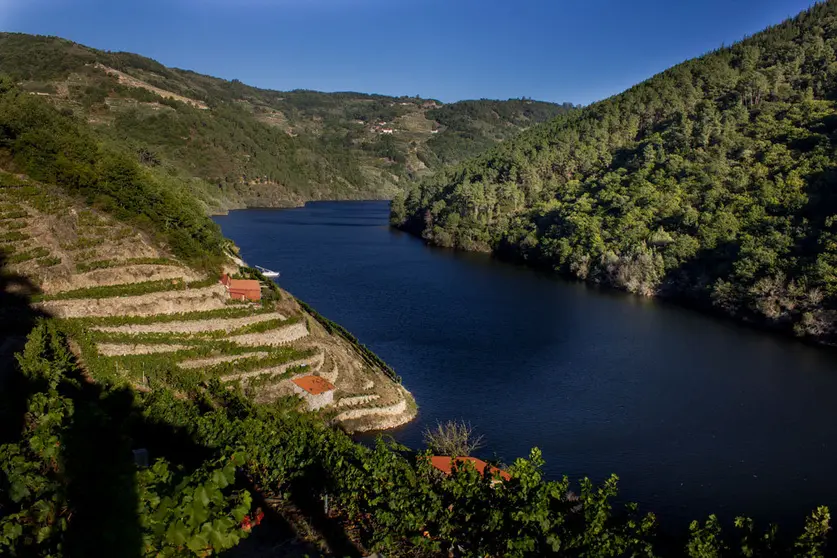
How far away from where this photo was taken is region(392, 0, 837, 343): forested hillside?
6309 cm

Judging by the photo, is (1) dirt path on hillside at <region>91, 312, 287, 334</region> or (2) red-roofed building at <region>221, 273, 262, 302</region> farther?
(2) red-roofed building at <region>221, 273, 262, 302</region>

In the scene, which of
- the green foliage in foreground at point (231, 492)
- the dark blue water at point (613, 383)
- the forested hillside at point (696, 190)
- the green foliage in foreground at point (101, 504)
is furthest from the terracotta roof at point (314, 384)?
the forested hillside at point (696, 190)

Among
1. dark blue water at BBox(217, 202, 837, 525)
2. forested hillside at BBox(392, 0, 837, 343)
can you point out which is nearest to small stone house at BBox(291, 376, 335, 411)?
dark blue water at BBox(217, 202, 837, 525)

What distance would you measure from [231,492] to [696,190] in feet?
272

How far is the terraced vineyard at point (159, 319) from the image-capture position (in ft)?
107

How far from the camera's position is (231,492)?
14.5 metres

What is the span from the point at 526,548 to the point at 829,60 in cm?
11317

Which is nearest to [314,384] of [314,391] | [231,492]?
[314,391]

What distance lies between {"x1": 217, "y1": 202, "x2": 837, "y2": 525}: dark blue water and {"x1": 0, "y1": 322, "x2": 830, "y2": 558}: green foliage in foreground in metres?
6.86

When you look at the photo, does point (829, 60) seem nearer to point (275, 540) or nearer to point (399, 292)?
point (399, 292)

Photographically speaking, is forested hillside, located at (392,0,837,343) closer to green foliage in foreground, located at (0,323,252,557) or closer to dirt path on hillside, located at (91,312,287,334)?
dirt path on hillside, located at (91,312,287,334)

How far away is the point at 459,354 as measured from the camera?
4988 centimetres

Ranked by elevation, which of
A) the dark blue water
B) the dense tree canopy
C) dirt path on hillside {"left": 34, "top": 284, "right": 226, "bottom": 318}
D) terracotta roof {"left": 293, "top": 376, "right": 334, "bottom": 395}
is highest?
the dense tree canopy

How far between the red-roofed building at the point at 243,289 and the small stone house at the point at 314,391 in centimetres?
832
